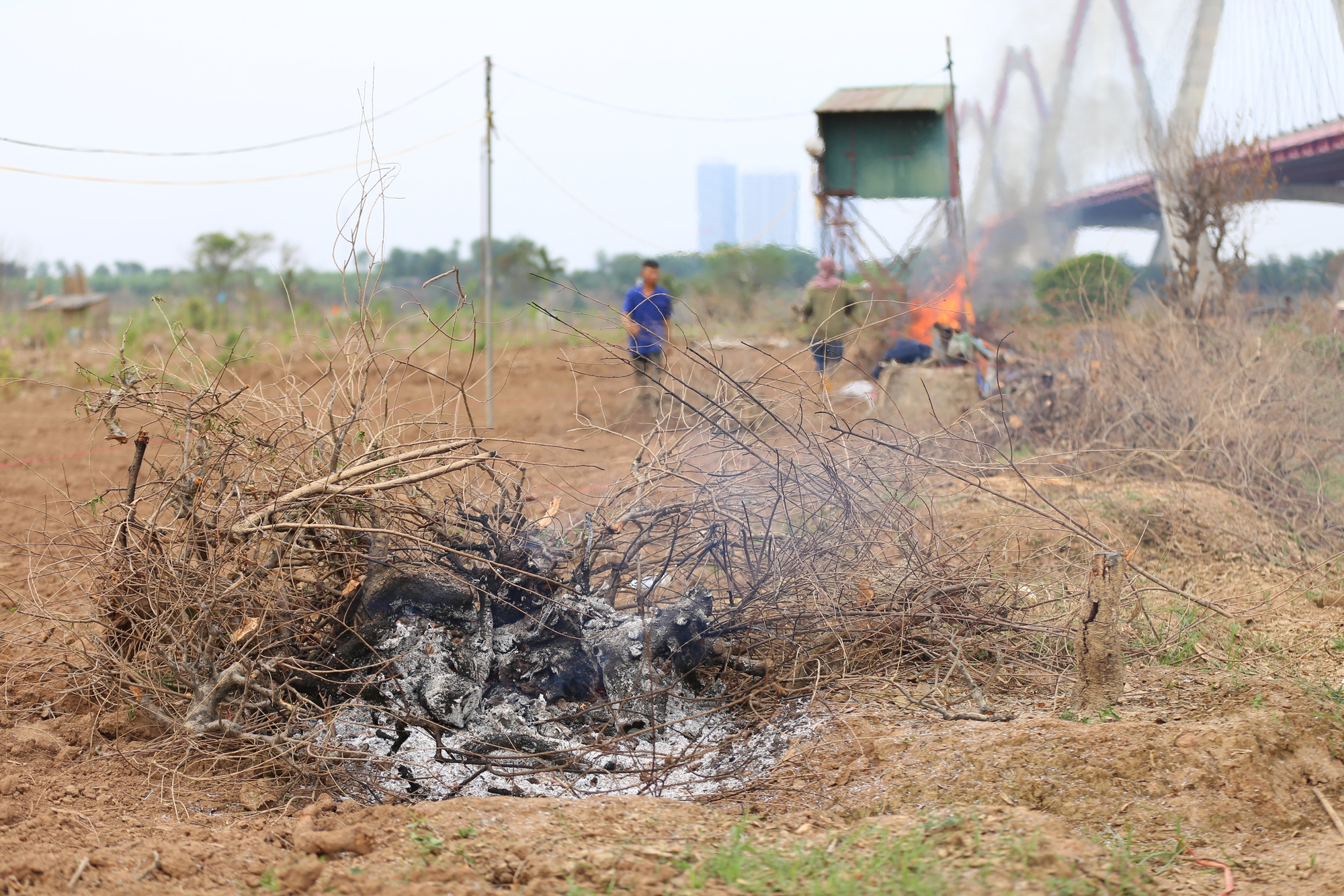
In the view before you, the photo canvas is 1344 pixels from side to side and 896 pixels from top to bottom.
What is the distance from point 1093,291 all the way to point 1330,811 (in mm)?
11007

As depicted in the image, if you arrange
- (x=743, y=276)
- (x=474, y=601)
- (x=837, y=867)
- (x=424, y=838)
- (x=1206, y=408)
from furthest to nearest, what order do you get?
(x=743, y=276) < (x=1206, y=408) < (x=474, y=601) < (x=424, y=838) < (x=837, y=867)

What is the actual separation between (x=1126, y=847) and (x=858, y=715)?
1.09 m

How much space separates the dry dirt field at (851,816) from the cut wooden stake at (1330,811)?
0.09 feet

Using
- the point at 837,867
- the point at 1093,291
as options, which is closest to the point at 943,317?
the point at 1093,291

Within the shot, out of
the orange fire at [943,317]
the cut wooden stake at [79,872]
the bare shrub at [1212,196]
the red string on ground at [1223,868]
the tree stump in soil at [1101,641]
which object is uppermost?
the bare shrub at [1212,196]

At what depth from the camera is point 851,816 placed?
2.82 metres

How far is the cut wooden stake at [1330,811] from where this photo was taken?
268 centimetres

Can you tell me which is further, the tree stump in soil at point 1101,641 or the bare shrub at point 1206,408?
the bare shrub at point 1206,408

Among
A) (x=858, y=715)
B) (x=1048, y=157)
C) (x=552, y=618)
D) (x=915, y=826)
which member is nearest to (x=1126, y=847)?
(x=915, y=826)

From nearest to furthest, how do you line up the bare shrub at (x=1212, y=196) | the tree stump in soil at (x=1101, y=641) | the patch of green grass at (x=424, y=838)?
the patch of green grass at (x=424, y=838) < the tree stump in soil at (x=1101, y=641) < the bare shrub at (x=1212, y=196)

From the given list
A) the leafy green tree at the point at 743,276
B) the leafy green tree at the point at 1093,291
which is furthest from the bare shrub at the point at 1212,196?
the leafy green tree at the point at 743,276

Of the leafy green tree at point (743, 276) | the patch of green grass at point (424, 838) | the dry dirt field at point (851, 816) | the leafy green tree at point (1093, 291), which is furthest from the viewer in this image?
the leafy green tree at point (743, 276)

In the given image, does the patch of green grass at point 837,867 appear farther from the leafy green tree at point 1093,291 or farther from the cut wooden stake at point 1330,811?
the leafy green tree at point 1093,291

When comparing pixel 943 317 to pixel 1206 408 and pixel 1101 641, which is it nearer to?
pixel 1206 408
